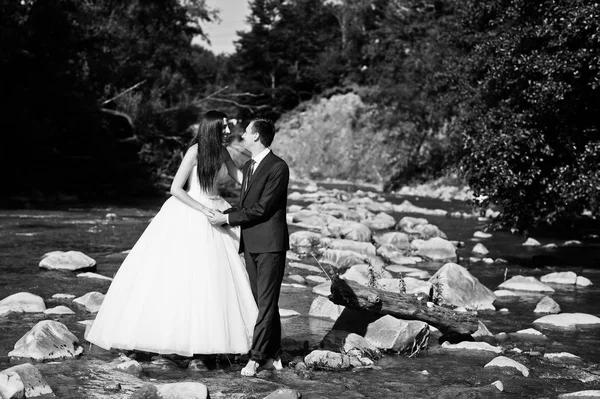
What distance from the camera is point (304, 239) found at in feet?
64.0

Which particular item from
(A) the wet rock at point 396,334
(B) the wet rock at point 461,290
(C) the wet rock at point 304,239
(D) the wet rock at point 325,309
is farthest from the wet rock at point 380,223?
(A) the wet rock at point 396,334

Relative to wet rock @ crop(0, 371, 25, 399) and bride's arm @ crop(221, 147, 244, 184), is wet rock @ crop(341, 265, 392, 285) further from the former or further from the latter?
wet rock @ crop(0, 371, 25, 399)

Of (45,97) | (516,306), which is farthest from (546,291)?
(45,97)

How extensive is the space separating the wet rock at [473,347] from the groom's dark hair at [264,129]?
134 inches

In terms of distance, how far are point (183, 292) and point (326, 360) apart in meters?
1.57

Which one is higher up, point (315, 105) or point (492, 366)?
point (315, 105)

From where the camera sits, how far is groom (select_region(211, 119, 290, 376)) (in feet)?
23.5

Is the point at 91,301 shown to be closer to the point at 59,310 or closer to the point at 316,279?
the point at 59,310

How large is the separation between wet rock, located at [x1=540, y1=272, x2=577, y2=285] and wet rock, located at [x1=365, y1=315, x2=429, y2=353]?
6881 millimetres

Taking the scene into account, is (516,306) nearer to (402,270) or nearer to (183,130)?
(402,270)

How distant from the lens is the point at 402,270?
15.4 m

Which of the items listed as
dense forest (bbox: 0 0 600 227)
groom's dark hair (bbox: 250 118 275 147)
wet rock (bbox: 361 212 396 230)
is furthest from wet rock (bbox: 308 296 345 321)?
wet rock (bbox: 361 212 396 230)

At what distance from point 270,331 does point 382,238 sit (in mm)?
13482

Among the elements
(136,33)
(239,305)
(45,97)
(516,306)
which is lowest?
(516,306)
